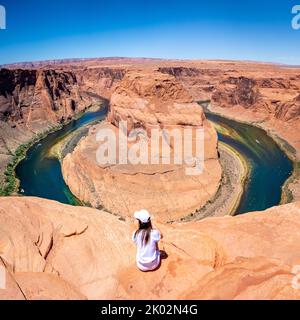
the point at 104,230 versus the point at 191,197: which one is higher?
the point at 104,230

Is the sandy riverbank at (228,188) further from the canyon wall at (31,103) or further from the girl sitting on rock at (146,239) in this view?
the canyon wall at (31,103)

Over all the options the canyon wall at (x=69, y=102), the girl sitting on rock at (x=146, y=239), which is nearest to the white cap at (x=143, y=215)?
the girl sitting on rock at (x=146, y=239)

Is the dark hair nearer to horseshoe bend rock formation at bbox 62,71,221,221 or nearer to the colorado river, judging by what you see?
horseshoe bend rock formation at bbox 62,71,221,221

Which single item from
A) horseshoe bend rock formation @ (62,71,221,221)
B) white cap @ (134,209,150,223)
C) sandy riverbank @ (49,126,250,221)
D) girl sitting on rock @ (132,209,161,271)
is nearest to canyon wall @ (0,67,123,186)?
sandy riverbank @ (49,126,250,221)

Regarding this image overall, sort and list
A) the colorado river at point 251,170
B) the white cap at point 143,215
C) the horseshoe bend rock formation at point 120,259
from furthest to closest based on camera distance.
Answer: the colorado river at point 251,170 → the white cap at point 143,215 → the horseshoe bend rock formation at point 120,259

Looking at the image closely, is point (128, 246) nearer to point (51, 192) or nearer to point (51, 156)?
point (51, 192)

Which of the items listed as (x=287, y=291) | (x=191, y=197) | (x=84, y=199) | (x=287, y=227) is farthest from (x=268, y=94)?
(x=287, y=291)
